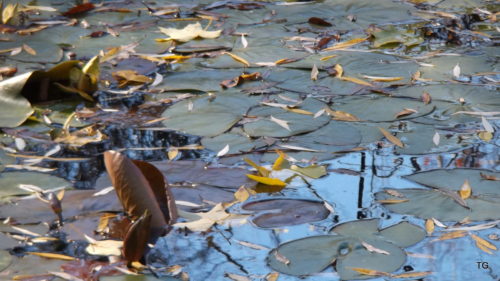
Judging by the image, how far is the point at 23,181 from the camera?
1747 mm

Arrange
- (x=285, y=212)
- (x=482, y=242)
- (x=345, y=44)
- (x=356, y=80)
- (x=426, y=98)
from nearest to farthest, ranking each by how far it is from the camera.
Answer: (x=482, y=242), (x=285, y=212), (x=426, y=98), (x=356, y=80), (x=345, y=44)

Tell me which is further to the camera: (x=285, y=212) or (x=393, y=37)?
(x=393, y=37)

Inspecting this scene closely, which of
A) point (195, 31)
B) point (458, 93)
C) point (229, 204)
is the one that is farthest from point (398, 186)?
point (195, 31)

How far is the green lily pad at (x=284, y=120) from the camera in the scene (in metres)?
2.03

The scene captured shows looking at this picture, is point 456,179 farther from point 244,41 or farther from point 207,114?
point 244,41

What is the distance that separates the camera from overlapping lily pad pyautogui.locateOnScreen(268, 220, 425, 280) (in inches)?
55.4

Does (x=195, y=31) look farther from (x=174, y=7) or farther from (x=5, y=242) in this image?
→ (x=5, y=242)

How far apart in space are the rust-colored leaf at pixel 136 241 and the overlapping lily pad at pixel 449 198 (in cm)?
53

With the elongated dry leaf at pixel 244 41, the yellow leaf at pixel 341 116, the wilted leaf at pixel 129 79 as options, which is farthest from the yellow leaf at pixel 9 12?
the yellow leaf at pixel 341 116

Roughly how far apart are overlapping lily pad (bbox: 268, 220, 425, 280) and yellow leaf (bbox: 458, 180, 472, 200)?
0.60ft

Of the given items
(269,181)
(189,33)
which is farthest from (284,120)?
(189,33)

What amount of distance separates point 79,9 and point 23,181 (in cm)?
156

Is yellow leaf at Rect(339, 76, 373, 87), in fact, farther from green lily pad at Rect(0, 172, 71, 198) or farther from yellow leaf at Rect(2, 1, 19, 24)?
yellow leaf at Rect(2, 1, 19, 24)

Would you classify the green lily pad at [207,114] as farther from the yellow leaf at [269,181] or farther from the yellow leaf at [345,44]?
the yellow leaf at [345,44]
